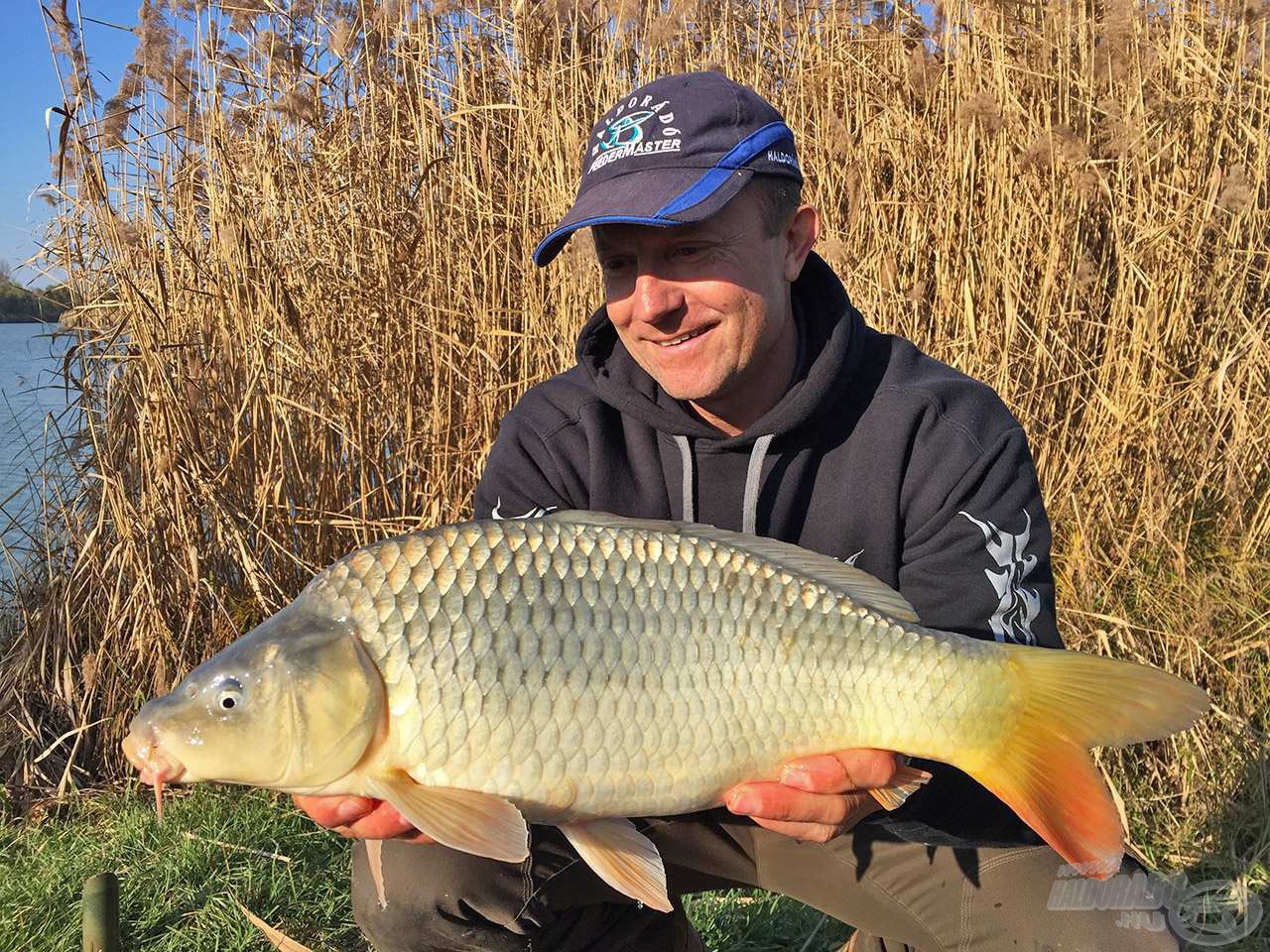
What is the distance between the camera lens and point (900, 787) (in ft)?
4.16

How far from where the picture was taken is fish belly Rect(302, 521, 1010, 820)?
1.10 metres

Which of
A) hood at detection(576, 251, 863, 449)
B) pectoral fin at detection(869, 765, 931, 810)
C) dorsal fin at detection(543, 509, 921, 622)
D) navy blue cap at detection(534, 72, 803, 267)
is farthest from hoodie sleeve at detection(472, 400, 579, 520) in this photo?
pectoral fin at detection(869, 765, 931, 810)

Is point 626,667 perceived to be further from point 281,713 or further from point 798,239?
point 798,239

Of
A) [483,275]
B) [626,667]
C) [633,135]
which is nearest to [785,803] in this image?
[626,667]

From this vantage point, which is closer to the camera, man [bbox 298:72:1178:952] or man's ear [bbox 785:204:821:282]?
man [bbox 298:72:1178:952]

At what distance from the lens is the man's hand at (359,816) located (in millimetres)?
1219

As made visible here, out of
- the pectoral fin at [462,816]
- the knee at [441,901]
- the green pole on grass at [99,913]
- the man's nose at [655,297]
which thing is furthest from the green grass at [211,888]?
the man's nose at [655,297]

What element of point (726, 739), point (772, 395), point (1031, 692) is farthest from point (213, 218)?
point (1031, 692)

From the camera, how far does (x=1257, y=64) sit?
96.5 inches

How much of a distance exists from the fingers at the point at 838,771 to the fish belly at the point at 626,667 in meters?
0.02

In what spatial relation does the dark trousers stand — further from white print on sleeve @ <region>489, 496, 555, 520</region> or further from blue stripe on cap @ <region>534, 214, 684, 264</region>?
blue stripe on cap @ <region>534, 214, 684, 264</region>

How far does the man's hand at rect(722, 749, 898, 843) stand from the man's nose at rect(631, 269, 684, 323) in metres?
0.62

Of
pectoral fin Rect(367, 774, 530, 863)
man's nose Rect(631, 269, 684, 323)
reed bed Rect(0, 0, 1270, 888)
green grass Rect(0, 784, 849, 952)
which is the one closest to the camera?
pectoral fin Rect(367, 774, 530, 863)

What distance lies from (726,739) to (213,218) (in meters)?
1.84
